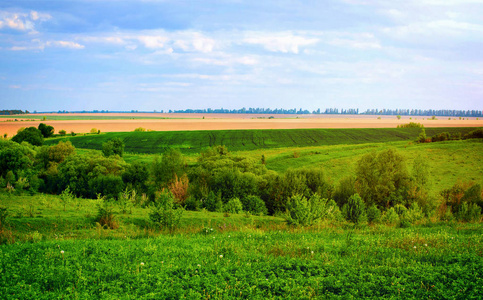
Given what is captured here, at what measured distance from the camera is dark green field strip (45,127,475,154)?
9600 cm

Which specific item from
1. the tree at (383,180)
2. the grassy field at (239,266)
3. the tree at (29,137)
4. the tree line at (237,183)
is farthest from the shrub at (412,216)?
the tree at (29,137)

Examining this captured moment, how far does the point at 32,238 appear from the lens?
1248 cm

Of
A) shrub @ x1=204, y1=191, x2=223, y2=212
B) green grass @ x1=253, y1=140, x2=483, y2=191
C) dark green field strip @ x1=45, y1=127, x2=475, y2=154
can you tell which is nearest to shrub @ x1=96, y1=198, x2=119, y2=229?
shrub @ x1=204, y1=191, x2=223, y2=212

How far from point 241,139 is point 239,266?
3961 inches

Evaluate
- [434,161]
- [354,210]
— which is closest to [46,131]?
[354,210]

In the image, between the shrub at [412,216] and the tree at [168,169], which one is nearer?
the shrub at [412,216]

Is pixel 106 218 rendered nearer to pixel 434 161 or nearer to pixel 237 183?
pixel 237 183

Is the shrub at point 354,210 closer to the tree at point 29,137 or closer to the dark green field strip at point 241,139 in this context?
the dark green field strip at point 241,139

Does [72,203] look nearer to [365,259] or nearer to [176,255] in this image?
[176,255]

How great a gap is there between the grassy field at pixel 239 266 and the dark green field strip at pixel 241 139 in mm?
77368

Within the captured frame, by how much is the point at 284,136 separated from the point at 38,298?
11081cm

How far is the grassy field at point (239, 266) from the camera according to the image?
27.5 ft

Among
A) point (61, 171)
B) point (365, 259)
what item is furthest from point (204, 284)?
point (61, 171)

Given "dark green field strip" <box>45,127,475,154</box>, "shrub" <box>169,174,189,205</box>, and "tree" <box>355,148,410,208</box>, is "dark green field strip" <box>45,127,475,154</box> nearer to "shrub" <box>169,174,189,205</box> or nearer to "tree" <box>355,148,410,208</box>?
"shrub" <box>169,174,189,205</box>
